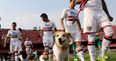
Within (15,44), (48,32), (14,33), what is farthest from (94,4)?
(15,44)

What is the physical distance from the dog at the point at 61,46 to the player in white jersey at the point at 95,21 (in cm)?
134

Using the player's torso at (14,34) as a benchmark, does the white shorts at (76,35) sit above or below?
below

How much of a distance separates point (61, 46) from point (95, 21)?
5.80 ft

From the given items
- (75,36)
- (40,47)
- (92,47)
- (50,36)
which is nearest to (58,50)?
(92,47)

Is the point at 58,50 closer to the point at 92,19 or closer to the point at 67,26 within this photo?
the point at 92,19

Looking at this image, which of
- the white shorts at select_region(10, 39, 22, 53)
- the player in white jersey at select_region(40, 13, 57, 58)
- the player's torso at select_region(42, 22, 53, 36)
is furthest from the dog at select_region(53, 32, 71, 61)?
the white shorts at select_region(10, 39, 22, 53)

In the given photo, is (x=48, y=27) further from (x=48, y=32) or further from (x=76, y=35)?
(x=76, y=35)

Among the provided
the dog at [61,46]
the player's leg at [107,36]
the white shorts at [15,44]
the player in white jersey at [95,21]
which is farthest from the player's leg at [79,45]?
the white shorts at [15,44]

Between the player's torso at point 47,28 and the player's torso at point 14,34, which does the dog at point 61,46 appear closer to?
the player's torso at point 47,28

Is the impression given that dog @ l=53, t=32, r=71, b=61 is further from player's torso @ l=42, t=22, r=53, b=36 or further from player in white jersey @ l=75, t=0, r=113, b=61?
player's torso @ l=42, t=22, r=53, b=36

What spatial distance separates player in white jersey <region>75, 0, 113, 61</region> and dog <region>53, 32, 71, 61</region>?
134 cm

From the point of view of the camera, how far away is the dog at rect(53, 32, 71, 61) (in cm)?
1111

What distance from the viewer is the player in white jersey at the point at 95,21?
31.6ft

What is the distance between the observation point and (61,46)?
11.2 metres
